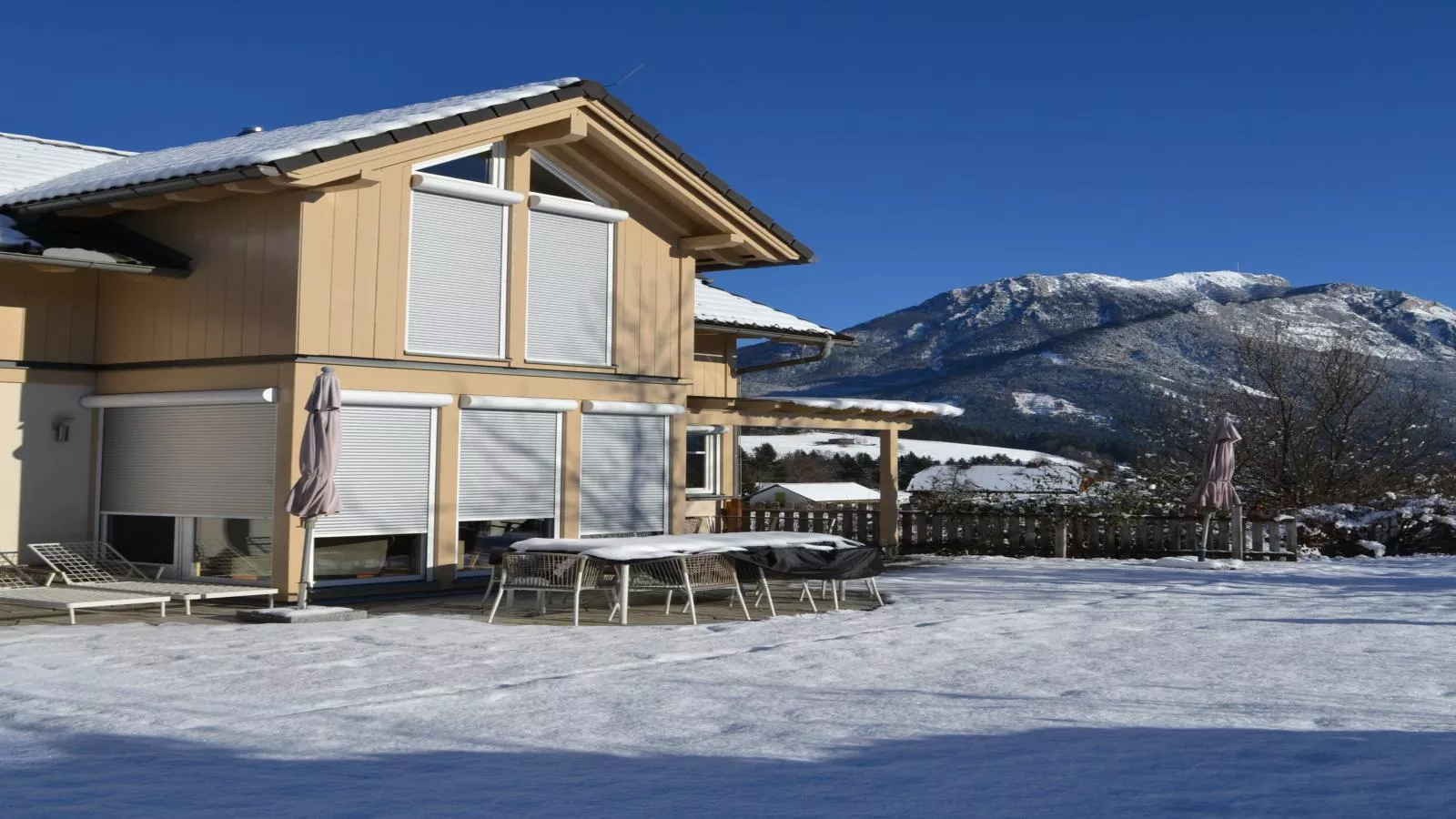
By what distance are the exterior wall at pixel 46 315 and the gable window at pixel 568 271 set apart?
4643 millimetres

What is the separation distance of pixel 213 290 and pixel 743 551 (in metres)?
5.87

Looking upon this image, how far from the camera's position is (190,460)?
45.0ft

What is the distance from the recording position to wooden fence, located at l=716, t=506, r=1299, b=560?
19.8m

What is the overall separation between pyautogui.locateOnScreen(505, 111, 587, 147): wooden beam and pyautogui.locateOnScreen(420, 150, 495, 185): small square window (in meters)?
0.44

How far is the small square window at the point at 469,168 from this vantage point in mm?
14258

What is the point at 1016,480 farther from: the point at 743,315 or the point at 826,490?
the point at 826,490

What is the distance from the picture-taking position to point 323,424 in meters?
11.8

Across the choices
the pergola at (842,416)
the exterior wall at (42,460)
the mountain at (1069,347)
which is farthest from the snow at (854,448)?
the exterior wall at (42,460)

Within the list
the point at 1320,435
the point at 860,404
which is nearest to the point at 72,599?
the point at 860,404

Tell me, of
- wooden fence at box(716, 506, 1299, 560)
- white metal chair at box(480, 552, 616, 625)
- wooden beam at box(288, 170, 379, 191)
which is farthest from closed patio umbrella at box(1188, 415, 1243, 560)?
wooden beam at box(288, 170, 379, 191)

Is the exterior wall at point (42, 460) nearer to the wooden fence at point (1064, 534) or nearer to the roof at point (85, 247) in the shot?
the roof at point (85, 247)

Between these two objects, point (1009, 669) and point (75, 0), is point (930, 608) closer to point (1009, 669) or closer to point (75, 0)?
point (1009, 669)

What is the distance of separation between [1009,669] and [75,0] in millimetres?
15783

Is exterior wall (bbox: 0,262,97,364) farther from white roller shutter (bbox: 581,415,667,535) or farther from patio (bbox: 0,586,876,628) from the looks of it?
white roller shutter (bbox: 581,415,667,535)
